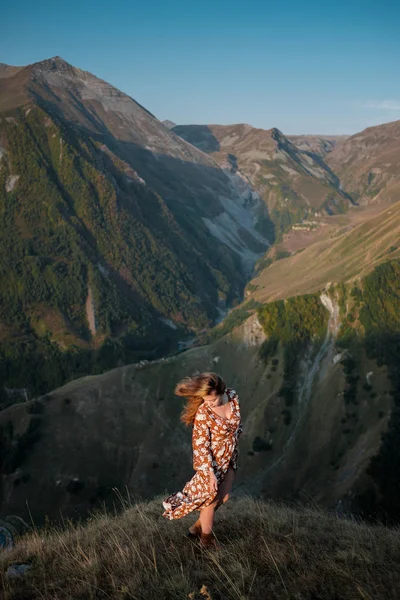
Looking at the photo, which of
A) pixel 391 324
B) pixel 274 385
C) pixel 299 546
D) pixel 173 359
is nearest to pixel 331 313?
pixel 391 324

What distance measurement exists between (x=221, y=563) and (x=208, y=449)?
66.4 inches

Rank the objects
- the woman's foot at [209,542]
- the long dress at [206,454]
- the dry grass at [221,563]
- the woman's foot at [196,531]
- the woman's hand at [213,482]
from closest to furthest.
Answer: the dry grass at [221,563]
the woman's foot at [209,542]
the woman's hand at [213,482]
the long dress at [206,454]
the woman's foot at [196,531]

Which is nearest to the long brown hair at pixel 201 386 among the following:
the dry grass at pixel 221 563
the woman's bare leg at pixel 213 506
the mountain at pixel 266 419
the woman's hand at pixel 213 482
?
the woman's hand at pixel 213 482

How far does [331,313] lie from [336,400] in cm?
2052

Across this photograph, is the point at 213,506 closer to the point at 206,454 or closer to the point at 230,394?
the point at 206,454

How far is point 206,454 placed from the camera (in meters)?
8.23

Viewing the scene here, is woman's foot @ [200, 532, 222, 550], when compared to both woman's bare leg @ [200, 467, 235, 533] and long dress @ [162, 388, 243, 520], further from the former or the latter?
long dress @ [162, 388, 243, 520]

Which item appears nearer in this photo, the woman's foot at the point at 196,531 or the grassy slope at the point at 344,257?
the woman's foot at the point at 196,531

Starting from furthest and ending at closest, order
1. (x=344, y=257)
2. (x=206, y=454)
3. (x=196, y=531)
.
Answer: (x=344, y=257) → (x=196, y=531) → (x=206, y=454)

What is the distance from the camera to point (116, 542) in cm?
816

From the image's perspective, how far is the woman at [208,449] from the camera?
8.13m

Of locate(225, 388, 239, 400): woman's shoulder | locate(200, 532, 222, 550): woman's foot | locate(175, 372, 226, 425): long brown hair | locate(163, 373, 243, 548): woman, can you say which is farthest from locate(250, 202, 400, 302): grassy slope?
locate(200, 532, 222, 550): woman's foot

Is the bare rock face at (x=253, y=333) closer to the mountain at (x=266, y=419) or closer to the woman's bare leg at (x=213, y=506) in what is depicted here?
the mountain at (x=266, y=419)

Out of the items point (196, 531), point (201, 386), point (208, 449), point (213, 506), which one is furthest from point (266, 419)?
point (201, 386)
